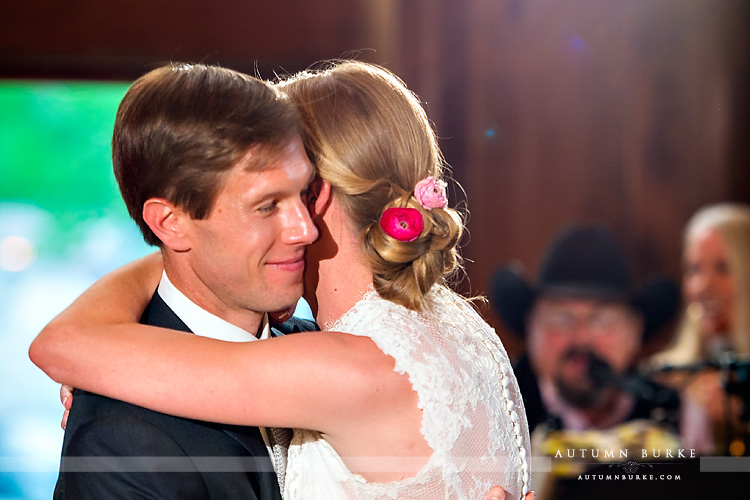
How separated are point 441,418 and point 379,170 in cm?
38

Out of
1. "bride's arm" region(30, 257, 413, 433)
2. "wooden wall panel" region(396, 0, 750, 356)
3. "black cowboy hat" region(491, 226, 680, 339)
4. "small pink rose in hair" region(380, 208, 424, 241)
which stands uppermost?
"wooden wall panel" region(396, 0, 750, 356)

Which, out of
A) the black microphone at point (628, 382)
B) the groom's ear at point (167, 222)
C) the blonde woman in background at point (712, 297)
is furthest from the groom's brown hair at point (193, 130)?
the blonde woman in background at point (712, 297)

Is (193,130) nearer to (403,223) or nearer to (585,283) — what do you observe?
(403,223)

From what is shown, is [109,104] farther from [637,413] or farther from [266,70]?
[637,413]

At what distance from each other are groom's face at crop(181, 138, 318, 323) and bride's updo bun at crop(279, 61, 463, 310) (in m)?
0.06

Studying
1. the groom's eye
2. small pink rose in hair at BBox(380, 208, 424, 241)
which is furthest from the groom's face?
small pink rose in hair at BBox(380, 208, 424, 241)

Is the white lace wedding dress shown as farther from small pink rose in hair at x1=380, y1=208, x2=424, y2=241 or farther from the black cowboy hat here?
the black cowboy hat

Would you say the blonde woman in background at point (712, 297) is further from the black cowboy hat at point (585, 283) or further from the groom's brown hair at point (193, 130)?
the groom's brown hair at point (193, 130)

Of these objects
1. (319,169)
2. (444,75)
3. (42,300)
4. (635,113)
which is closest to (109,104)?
(42,300)

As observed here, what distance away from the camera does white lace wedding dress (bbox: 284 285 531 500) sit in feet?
3.53

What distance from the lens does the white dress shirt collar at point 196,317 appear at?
1.19 metres

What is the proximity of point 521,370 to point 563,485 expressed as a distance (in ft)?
1.44

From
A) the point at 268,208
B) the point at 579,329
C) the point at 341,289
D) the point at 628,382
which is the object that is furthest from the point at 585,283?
the point at 268,208

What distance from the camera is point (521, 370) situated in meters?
2.66
